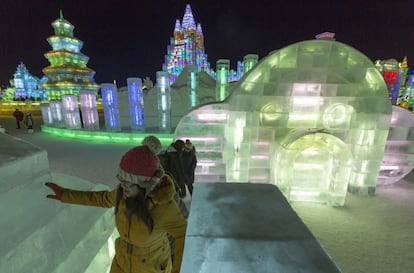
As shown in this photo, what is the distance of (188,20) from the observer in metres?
53.3

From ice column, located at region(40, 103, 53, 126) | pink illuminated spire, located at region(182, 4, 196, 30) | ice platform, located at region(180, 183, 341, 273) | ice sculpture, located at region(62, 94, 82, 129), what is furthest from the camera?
pink illuminated spire, located at region(182, 4, 196, 30)

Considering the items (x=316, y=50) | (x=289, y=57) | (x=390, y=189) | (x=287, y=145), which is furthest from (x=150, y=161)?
(x=390, y=189)

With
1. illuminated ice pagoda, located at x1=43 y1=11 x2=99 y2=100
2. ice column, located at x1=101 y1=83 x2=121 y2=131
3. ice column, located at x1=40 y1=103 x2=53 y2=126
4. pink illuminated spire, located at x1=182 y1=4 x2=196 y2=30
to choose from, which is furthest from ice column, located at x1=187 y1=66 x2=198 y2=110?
pink illuminated spire, located at x1=182 y1=4 x2=196 y2=30

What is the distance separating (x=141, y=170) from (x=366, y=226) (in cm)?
484

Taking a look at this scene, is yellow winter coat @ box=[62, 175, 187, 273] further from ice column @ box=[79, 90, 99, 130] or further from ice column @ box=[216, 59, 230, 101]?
ice column @ box=[79, 90, 99, 130]

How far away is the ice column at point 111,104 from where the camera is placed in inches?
388

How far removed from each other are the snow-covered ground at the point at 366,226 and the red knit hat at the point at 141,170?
341 centimetres

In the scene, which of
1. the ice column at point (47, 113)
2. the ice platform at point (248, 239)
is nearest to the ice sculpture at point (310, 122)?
the ice platform at point (248, 239)

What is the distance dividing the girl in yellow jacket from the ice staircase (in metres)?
0.80

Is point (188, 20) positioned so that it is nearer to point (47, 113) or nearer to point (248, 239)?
point (47, 113)

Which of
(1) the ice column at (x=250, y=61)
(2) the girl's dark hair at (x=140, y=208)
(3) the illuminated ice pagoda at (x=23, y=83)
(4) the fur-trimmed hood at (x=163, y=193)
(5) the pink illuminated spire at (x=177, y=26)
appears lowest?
(2) the girl's dark hair at (x=140, y=208)

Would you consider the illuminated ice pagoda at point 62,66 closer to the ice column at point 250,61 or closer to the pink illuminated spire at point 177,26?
the ice column at point 250,61

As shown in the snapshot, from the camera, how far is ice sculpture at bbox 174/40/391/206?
438 centimetres

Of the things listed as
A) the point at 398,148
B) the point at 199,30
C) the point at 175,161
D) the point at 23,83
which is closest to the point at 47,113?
the point at 175,161
